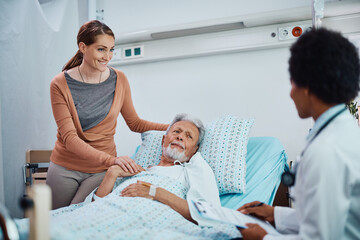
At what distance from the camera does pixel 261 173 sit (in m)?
1.98

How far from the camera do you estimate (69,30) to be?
3.12 metres

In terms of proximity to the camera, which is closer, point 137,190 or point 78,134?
point 137,190

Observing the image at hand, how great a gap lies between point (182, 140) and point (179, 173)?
0.23 meters

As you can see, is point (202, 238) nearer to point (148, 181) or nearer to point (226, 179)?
point (148, 181)

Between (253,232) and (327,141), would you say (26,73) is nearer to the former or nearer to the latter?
(253,232)

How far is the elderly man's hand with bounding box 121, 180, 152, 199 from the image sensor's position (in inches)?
61.4

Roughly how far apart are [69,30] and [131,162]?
190cm

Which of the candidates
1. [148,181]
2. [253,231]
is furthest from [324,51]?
[148,181]

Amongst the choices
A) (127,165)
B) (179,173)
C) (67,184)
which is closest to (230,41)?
(179,173)

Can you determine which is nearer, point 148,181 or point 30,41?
point 148,181

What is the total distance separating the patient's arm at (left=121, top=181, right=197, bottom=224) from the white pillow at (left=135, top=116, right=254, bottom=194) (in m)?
0.47

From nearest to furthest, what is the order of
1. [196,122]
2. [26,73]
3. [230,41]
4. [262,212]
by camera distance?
[262,212] < [196,122] < [230,41] < [26,73]

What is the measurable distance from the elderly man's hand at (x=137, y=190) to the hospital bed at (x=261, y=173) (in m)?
0.36

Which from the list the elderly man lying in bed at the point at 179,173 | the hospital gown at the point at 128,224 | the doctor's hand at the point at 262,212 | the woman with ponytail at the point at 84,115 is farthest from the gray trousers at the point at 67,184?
the doctor's hand at the point at 262,212
